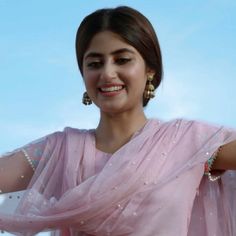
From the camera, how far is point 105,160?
186 centimetres

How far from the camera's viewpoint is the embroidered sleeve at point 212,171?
1826 mm

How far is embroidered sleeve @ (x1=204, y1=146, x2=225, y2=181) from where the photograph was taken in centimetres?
183

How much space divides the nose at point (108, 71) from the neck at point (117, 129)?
0.46 ft

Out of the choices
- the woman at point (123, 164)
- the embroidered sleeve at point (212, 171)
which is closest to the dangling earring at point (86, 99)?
the woman at point (123, 164)

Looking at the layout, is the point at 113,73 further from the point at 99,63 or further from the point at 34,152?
the point at 34,152

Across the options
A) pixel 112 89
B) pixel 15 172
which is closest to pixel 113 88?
pixel 112 89

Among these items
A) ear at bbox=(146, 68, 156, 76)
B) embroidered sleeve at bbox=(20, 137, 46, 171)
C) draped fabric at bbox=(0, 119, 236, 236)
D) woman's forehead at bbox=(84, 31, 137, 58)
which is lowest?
draped fabric at bbox=(0, 119, 236, 236)

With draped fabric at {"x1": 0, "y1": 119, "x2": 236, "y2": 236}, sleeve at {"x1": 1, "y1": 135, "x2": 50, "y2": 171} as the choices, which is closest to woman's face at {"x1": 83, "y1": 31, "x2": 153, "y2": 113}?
draped fabric at {"x1": 0, "y1": 119, "x2": 236, "y2": 236}

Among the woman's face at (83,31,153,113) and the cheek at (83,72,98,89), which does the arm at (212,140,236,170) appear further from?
the cheek at (83,72,98,89)

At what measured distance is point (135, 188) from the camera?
1.76 m

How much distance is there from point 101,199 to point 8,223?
0.28 m

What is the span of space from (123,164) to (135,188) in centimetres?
8

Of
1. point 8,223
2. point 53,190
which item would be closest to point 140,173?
point 53,190

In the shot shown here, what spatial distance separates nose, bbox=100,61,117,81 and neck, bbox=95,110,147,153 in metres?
0.14
